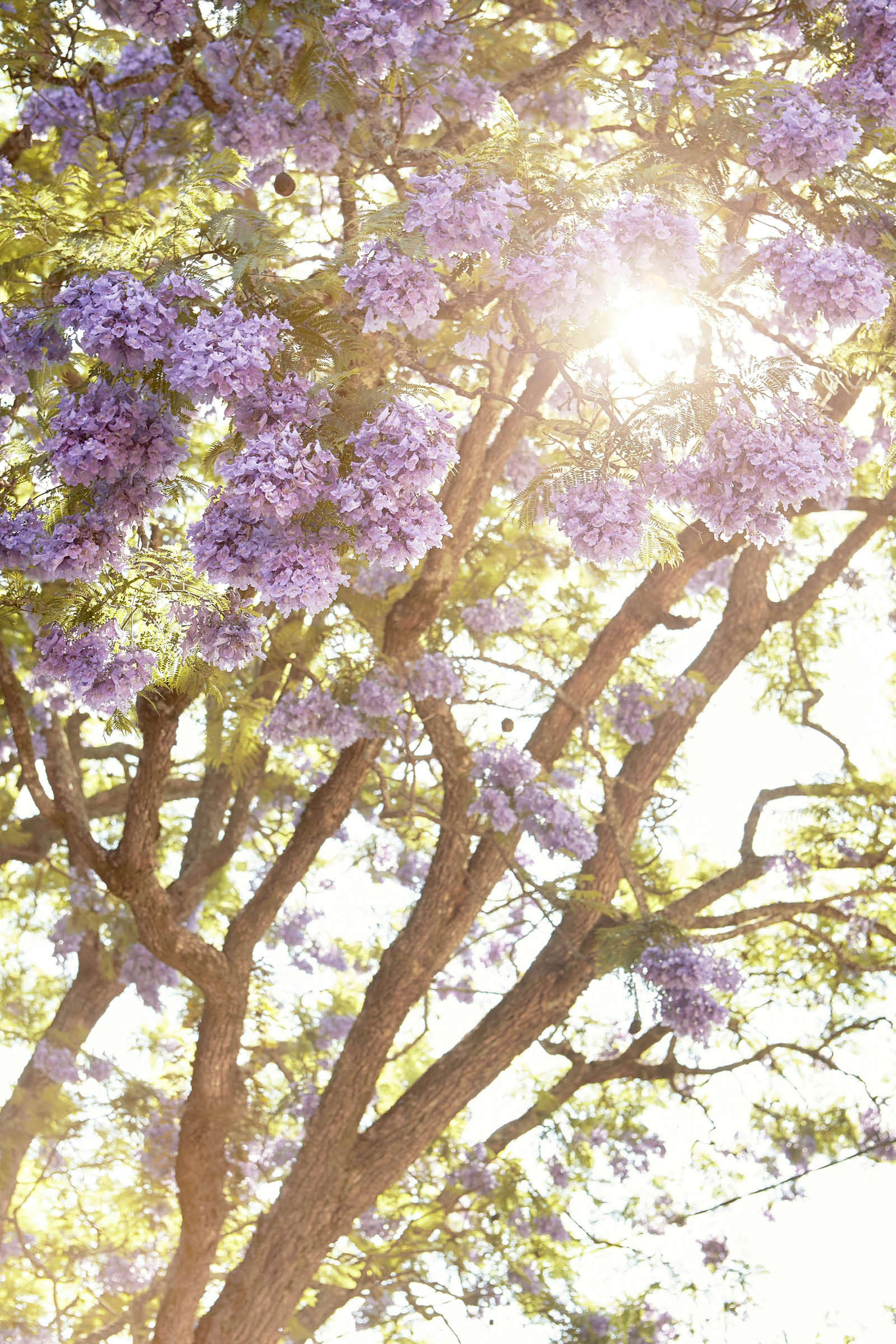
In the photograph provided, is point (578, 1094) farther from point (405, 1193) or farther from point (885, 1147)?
point (885, 1147)

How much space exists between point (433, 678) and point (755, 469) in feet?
10.8

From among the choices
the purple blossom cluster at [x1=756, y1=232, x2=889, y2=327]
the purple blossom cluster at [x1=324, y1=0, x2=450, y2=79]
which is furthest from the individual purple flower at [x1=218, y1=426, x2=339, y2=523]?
the purple blossom cluster at [x1=324, y1=0, x2=450, y2=79]

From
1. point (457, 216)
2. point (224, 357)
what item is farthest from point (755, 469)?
point (224, 357)

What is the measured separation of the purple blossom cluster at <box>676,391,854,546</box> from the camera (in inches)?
138

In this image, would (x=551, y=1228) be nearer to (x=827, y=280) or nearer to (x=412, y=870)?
→ (x=412, y=870)

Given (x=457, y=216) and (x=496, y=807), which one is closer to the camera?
(x=457, y=216)

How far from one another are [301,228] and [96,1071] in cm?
618

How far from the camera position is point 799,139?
156 inches

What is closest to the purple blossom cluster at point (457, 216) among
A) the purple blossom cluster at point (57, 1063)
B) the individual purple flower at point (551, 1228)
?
the individual purple flower at point (551, 1228)

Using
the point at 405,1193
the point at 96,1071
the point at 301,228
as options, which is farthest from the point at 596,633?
the point at 96,1071

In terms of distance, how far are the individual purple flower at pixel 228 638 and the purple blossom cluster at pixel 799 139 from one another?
2169 millimetres

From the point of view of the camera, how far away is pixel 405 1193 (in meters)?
8.92

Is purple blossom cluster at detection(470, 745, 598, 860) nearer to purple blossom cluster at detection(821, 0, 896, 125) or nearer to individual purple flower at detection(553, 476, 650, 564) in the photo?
individual purple flower at detection(553, 476, 650, 564)

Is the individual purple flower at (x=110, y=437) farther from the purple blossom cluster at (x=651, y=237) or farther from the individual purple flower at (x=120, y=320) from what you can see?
the purple blossom cluster at (x=651, y=237)
